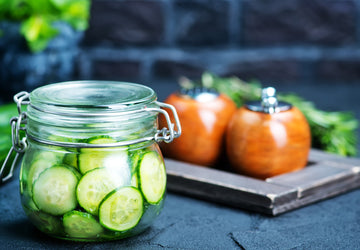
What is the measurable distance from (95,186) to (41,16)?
2.70 ft

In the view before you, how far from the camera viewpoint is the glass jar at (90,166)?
0.62 meters

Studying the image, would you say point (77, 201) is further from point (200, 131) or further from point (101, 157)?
point (200, 131)

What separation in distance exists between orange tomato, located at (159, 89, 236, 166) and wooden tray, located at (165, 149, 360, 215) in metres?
0.03

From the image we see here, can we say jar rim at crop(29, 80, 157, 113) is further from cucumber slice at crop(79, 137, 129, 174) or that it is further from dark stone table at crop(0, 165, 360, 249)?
dark stone table at crop(0, 165, 360, 249)

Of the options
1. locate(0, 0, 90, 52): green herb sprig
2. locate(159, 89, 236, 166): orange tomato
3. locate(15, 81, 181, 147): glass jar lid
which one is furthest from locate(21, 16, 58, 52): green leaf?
locate(15, 81, 181, 147): glass jar lid

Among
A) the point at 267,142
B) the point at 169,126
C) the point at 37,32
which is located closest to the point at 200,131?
the point at 267,142

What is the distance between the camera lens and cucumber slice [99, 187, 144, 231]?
2.03ft

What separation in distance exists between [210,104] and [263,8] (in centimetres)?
105

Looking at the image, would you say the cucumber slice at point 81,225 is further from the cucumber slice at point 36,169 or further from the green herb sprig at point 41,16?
the green herb sprig at point 41,16

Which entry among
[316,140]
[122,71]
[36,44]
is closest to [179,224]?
[316,140]

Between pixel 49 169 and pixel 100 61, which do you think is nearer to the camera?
pixel 49 169

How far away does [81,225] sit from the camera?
626 millimetres

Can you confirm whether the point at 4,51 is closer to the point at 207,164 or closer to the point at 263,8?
the point at 207,164

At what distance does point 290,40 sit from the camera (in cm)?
188
